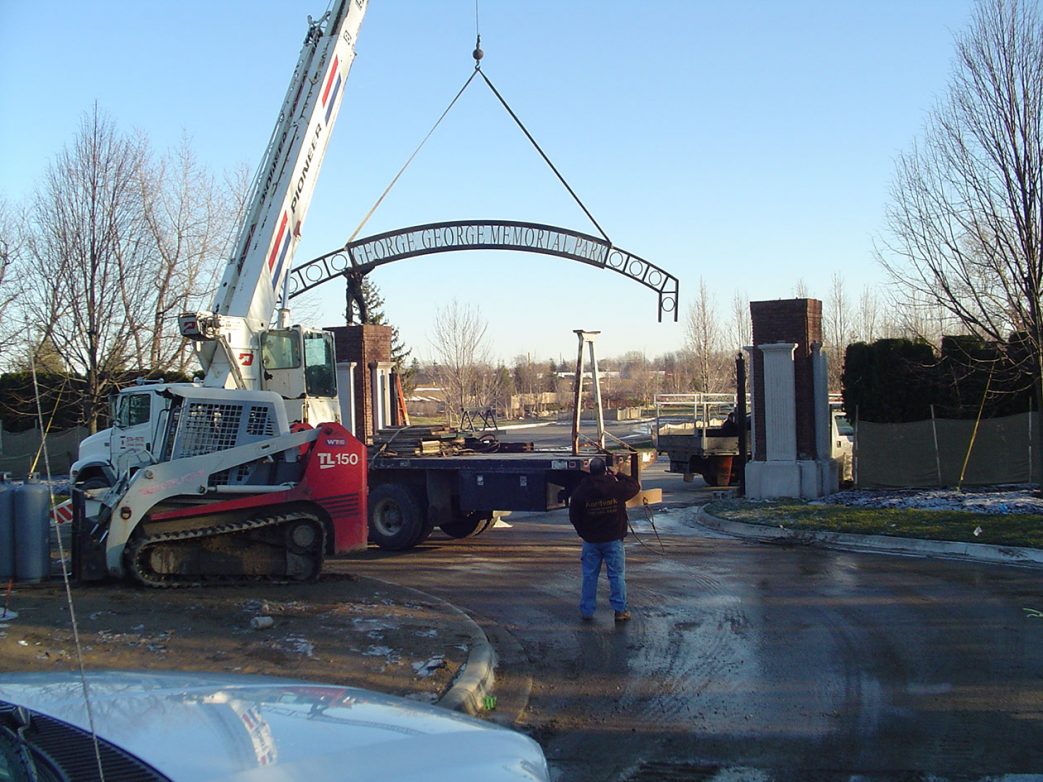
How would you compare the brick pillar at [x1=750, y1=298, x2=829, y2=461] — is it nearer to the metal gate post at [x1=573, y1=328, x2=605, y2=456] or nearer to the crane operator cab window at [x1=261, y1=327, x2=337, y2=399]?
the metal gate post at [x1=573, y1=328, x2=605, y2=456]

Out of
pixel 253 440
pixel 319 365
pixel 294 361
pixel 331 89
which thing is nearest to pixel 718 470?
pixel 319 365

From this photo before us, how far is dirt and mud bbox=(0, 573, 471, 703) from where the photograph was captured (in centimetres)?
732

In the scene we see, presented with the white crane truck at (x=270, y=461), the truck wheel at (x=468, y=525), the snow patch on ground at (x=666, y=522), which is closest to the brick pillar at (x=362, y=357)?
the snow patch on ground at (x=666, y=522)

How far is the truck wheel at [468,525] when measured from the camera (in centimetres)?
1622

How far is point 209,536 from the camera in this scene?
432 inches

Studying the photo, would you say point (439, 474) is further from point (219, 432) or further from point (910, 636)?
point (910, 636)

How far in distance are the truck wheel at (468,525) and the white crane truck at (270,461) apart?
0.08 feet

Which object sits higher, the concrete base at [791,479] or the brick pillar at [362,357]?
the brick pillar at [362,357]

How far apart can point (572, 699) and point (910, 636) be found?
3583 mm

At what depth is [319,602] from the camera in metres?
9.91

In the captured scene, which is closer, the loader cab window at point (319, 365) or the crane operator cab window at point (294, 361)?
the crane operator cab window at point (294, 361)

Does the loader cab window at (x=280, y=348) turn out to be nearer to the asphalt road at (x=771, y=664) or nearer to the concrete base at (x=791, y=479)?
the asphalt road at (x=771, y=664)

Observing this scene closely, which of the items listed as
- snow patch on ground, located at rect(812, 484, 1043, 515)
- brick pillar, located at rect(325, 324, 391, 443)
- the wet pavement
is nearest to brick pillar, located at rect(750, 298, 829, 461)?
snow patch on ground, located at rect(812, 484, 1043, 515)

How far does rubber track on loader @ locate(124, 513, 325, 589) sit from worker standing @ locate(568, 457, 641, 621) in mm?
3384
